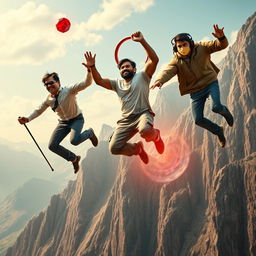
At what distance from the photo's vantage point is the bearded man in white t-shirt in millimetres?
7266

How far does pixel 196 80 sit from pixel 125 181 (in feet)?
293

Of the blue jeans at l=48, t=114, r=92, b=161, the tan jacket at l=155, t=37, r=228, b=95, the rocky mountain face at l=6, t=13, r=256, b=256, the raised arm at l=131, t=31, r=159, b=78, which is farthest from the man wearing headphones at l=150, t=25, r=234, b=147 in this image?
the rocky mountain face at l=6, t=13, r=256, b=256

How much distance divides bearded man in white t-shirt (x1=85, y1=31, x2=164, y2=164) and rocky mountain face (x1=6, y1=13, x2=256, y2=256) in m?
65.8

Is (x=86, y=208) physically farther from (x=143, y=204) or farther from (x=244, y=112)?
(x=244, y=112)

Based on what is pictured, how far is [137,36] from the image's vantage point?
23.7 feet

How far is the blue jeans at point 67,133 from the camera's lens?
29.2ft

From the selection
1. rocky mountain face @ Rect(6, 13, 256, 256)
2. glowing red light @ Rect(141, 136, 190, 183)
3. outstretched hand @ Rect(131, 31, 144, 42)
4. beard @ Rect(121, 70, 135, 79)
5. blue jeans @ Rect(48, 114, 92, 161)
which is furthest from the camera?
glowing red light @ Rect(141, 136, 190, 183)

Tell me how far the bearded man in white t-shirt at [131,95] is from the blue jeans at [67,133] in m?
1.57

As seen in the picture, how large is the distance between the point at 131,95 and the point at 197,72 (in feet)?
6.11

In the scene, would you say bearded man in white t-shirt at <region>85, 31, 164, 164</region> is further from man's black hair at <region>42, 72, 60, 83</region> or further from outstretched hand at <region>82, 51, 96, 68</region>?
man's black hair at <region>42, 72, 60, 83</region>

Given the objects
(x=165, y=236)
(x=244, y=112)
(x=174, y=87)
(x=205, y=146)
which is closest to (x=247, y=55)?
(x=244, y=112)

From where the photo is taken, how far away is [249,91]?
84188 mm

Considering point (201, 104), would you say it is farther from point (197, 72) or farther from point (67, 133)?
point (67, 133)

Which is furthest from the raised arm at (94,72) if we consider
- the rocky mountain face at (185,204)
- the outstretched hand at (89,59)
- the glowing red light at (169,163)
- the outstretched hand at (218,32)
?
the glowing red light at (169,163)
